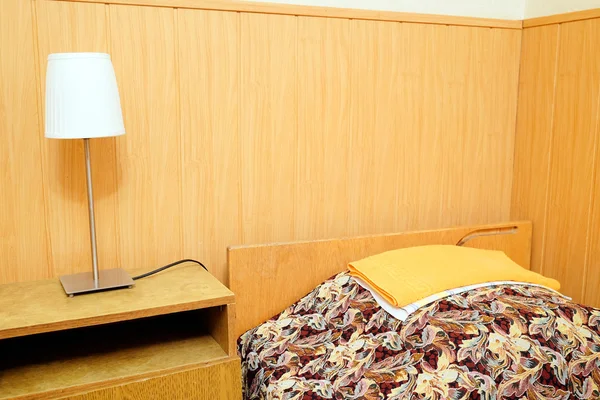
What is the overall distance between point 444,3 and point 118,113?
4.52 ft

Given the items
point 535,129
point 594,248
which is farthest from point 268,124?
point 594,248

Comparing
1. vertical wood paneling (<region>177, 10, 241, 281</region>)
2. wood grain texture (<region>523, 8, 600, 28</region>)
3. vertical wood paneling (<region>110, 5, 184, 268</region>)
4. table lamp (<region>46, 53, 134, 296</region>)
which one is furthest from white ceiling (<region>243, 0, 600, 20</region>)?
table lamp (<region>46, 53, 134, 296</region>)

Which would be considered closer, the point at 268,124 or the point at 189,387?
the point at 189,387

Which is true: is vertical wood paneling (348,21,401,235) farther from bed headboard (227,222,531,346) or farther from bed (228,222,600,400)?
bed (228,222,600,400)

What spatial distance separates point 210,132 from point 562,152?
1.36 meters

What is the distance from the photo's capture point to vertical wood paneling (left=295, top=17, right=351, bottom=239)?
83.3 inches

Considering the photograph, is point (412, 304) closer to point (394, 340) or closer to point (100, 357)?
point (394, 340)

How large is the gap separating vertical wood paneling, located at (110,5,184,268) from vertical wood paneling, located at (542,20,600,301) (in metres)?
1.46

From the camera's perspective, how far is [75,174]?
1841mm

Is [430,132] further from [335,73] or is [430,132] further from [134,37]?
[134,37]

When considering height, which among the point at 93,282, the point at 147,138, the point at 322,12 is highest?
the point at 322,12

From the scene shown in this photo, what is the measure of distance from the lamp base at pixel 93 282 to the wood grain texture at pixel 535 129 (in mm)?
1639

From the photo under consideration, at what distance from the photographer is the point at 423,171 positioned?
7.80ft

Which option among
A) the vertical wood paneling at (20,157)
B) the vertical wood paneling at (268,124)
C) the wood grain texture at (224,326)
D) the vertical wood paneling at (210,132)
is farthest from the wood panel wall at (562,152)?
the vertical wood paneling at (20,157)
